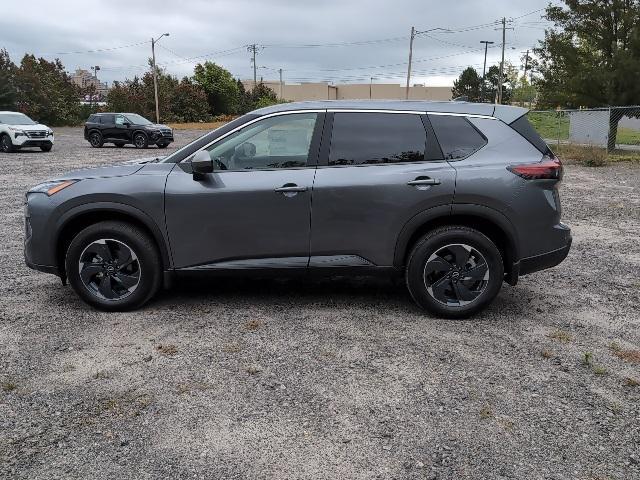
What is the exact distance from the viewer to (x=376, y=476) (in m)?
2.68

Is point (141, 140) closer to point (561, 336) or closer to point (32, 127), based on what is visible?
point (32, 127)

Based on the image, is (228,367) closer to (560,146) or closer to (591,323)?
(591,323)

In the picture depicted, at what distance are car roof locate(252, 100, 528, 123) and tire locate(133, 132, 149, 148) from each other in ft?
75.0

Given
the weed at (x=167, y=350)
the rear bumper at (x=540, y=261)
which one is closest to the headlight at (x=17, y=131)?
the weed at (x=167, y=350)

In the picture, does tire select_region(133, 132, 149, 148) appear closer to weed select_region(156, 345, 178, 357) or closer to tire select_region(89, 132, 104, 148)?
tire select_region(89, 132, 104, 148)

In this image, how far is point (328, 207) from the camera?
15.0 ft

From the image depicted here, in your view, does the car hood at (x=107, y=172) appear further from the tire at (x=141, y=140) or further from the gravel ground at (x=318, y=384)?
the tire at (x=141, y=140)

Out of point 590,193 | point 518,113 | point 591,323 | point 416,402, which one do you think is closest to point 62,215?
point 416,402

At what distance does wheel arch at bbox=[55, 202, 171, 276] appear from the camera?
4625 millimetres

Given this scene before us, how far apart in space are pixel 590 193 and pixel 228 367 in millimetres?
11137

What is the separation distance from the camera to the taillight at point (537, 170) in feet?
14.9

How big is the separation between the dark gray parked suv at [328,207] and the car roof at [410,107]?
0.06ft

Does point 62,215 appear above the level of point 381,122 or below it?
below

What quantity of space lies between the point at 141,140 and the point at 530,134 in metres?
24.1
